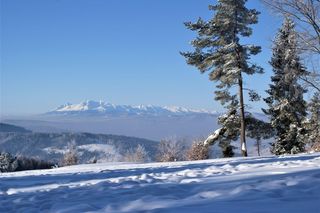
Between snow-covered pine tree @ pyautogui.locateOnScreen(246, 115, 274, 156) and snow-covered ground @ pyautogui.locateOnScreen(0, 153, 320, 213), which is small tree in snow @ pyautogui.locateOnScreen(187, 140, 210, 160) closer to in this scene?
snow-covered pine tree @ pyautogui.locateOnScreen(246, 115, 274, 156)

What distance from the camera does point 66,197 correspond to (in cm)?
787

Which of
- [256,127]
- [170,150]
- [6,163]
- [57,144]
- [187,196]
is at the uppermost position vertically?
[57,144]

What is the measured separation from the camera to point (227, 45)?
26719 mm

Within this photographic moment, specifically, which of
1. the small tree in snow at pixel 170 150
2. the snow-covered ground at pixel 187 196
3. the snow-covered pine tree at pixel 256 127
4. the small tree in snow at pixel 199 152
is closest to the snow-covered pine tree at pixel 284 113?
the snow-covered pine tree at pixel 256 127

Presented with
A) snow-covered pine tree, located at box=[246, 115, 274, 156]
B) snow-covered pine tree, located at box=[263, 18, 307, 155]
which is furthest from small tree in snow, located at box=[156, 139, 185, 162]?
snow-covered pine tree, located at box=[246, 115, 274, 156]

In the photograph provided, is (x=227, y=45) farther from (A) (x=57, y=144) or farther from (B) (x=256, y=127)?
(A) (x=57, y=144)

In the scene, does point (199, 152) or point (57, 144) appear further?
point (57, 144)

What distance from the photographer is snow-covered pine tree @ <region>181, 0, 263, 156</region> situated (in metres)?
26.5

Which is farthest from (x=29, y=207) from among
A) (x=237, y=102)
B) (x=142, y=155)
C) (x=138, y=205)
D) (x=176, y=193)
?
(x=142, y=155)

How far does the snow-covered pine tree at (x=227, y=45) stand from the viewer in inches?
1045

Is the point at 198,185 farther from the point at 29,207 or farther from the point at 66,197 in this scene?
the point at 29,207

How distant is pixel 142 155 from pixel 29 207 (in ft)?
208

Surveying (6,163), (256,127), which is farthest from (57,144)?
(256,127)

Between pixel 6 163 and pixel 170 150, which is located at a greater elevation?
pixel 170 150
